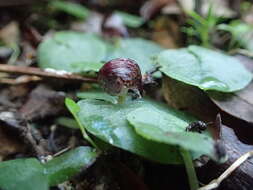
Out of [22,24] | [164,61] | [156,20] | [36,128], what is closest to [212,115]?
[164,61]

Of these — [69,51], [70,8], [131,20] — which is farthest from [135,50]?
[70,8]

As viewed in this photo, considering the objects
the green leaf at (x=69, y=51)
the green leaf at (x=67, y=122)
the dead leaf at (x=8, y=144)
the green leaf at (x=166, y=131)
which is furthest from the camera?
the green leaf at (x=69, y=51)

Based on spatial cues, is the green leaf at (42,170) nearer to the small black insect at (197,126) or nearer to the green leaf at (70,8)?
the small black insect at (197,126)

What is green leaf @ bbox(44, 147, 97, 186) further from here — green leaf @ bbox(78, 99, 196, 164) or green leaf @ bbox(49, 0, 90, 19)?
green leaf @ bbox(49, 0, 90, 19)

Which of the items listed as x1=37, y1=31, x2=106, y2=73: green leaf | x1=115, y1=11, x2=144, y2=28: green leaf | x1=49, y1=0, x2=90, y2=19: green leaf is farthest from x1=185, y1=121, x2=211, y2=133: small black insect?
x1=49, y1=0, x2=90, y2=19: green leaf

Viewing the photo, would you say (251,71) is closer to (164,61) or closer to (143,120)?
(164,61)

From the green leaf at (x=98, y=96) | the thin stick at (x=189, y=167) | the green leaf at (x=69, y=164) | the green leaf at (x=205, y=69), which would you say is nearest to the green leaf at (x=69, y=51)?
the green leaf at (x=98, y=96)

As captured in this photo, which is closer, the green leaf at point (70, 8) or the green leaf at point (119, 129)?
the green leaf at point (119, 129)
